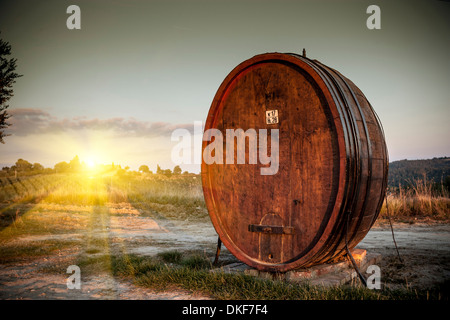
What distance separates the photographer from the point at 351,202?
3105 millimetres

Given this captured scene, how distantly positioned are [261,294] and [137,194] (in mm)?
14024

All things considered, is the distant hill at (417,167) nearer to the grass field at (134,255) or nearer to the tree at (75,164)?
the grass field at (134,255)

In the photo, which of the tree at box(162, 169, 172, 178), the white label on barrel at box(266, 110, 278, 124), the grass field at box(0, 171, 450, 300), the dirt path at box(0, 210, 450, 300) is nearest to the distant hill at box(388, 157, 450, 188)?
the grass field at box(0, 171, 450, 300)

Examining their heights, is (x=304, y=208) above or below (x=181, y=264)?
above

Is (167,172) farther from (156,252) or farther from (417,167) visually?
(156,252)

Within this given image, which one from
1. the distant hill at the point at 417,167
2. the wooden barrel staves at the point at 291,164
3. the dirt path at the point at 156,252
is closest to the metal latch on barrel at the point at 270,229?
the wooden barrel staves at the point at 291,164

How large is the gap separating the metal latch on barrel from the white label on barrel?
4.05 feet

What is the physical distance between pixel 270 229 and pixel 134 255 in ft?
8.83

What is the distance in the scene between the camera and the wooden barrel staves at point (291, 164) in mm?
3178

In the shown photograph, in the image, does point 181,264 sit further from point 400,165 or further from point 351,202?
point 400,165

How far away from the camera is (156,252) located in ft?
18.0

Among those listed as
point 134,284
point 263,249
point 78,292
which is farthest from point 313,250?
point 78,292

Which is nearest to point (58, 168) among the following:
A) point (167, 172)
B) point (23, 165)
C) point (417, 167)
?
point (23, 165)

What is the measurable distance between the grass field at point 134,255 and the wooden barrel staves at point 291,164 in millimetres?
432
